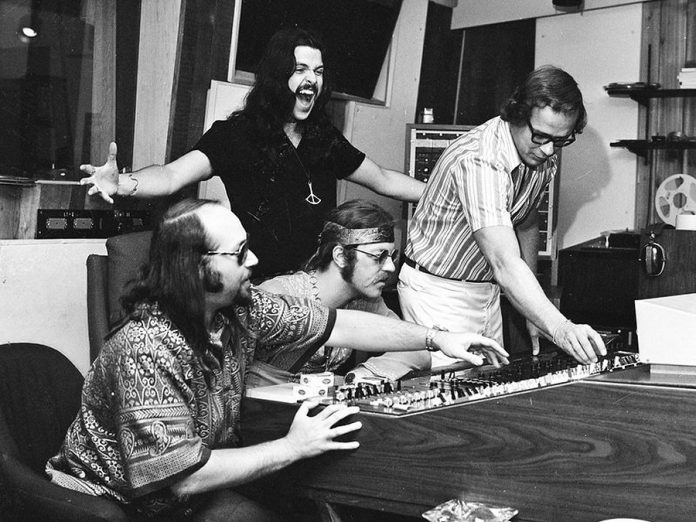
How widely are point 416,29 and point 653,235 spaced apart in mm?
1785

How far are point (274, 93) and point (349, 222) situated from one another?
22.4 inches

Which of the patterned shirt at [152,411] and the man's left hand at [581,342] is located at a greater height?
the man's left hand at [581,342]

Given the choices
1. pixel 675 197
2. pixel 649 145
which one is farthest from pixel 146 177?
pixel 675 197

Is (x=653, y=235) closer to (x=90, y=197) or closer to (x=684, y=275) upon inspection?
(x=684, y=275)

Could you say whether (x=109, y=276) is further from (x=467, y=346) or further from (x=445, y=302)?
(x=467, y=346)

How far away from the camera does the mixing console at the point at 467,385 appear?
2.09 metres

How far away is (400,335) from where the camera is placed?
2.53m

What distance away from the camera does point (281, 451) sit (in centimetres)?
210

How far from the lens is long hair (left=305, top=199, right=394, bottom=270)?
3037 millimetres

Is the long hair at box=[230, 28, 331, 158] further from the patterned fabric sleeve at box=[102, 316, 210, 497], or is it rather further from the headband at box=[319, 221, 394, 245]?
the patterned fabric sleeve at box=[102, 316, 210, 497]

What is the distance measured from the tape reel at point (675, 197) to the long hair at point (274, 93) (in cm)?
252

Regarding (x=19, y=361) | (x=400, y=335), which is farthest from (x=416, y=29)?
(x=19, y=361)

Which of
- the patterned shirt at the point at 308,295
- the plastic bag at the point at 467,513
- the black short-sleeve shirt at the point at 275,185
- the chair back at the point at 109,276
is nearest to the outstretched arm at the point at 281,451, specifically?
the plastic bag at the point at 467,513

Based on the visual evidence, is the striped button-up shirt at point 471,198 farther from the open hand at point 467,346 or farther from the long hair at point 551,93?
the open hand at point 467,346
